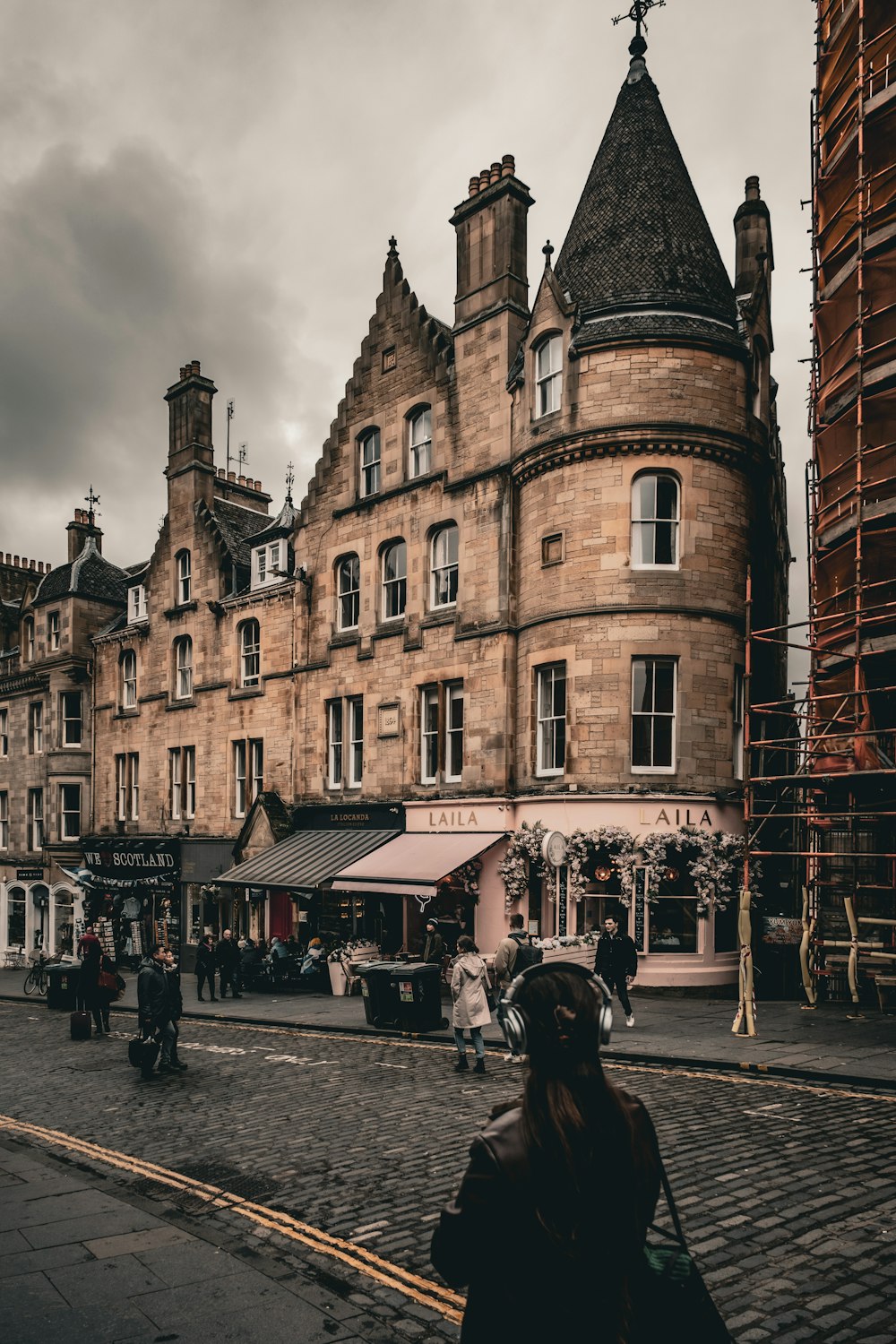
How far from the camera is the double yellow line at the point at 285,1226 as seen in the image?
19.9 feet

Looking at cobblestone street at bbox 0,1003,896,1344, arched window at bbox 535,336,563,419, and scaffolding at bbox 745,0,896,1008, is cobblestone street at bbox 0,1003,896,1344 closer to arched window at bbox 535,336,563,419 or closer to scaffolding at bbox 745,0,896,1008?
scaffolding at bbox 745,0,896,1008

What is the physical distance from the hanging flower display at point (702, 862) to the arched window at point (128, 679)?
22827 mm

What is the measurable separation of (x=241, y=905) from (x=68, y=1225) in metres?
23.9

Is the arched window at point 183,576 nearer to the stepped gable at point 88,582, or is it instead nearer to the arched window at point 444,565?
the stepped gable at point 88,582

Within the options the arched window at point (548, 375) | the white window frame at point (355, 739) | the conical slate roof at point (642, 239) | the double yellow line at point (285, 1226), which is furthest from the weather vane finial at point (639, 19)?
the double yellow line at point (285, 1226)

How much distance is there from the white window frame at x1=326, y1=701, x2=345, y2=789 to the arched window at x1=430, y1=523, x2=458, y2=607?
15.3 feet

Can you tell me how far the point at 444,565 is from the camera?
25.0 meters

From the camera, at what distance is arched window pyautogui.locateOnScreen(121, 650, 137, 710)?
3734 centimetres

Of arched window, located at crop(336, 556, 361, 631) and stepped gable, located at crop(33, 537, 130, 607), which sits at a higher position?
stepped gable, located at crop(33, 537, 130, 607)

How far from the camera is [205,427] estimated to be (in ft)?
117

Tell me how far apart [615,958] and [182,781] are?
20.6m

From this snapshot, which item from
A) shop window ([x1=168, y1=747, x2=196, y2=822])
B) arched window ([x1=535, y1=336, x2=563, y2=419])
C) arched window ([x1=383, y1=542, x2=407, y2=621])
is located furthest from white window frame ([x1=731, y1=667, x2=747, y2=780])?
shop window ([x1=168, y1=747, x2=196, y2=822])

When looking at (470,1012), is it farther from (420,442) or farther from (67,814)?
(67,814)

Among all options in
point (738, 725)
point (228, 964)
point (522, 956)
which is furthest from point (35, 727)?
point (522, 956)
